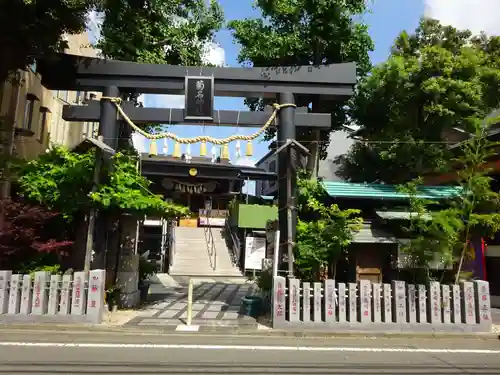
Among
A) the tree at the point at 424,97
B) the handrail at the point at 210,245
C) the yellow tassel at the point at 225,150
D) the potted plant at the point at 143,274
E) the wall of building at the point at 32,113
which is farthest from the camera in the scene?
the handrail at the point at 210,245

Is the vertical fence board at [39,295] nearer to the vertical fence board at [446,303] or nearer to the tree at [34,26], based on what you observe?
the tree at [34,26]

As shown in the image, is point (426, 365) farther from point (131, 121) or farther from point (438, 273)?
point (131, 121)

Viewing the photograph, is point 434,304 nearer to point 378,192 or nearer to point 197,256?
point 378,192

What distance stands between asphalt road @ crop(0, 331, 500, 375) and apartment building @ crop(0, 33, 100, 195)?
7.38 metres

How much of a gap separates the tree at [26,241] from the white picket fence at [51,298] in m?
1.04

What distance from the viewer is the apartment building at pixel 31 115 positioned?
49.4ft

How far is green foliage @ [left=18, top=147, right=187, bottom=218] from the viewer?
12320 millimetres

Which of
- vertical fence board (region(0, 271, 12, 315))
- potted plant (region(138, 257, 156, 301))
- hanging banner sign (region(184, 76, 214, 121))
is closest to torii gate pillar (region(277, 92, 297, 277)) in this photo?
hanging banner sign (region(184, 76, 214, 121))

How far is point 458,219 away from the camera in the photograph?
1218cm

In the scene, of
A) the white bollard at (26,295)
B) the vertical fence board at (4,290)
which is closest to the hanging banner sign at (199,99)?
the white bollard at (26,295)

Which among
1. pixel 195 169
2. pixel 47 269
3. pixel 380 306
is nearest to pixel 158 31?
pixel 47 269

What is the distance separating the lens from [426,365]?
786cm

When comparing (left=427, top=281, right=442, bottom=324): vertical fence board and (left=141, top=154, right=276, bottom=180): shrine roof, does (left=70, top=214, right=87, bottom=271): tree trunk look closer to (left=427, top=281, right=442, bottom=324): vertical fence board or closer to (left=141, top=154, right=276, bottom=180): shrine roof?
(left=427, top=281, right=442, bottom=324): vertical fence board

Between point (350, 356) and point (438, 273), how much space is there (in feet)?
21.9
